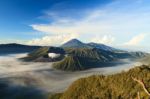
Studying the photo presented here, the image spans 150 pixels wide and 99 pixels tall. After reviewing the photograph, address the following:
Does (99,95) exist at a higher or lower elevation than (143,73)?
lower

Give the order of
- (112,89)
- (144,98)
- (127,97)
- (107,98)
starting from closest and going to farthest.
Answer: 1. (144,98)
2. (127,97)
3. (107,98)
4. (112,89)

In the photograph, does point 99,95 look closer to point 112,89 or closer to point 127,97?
point 112,89

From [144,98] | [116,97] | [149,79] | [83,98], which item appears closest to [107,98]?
[116,97]

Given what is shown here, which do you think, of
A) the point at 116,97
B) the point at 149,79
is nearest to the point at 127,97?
the point at 116,97

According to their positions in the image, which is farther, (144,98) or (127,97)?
(127,97)

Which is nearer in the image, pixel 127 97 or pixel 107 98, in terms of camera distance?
pixel 127 97

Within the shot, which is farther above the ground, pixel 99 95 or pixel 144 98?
pixel 144 98

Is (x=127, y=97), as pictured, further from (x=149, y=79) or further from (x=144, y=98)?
(x=144, y=98)

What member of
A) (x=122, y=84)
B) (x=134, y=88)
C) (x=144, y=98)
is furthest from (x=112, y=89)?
(x=144, y=98)

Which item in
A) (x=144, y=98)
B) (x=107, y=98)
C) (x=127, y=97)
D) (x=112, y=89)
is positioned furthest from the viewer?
(x=112, y=89)
